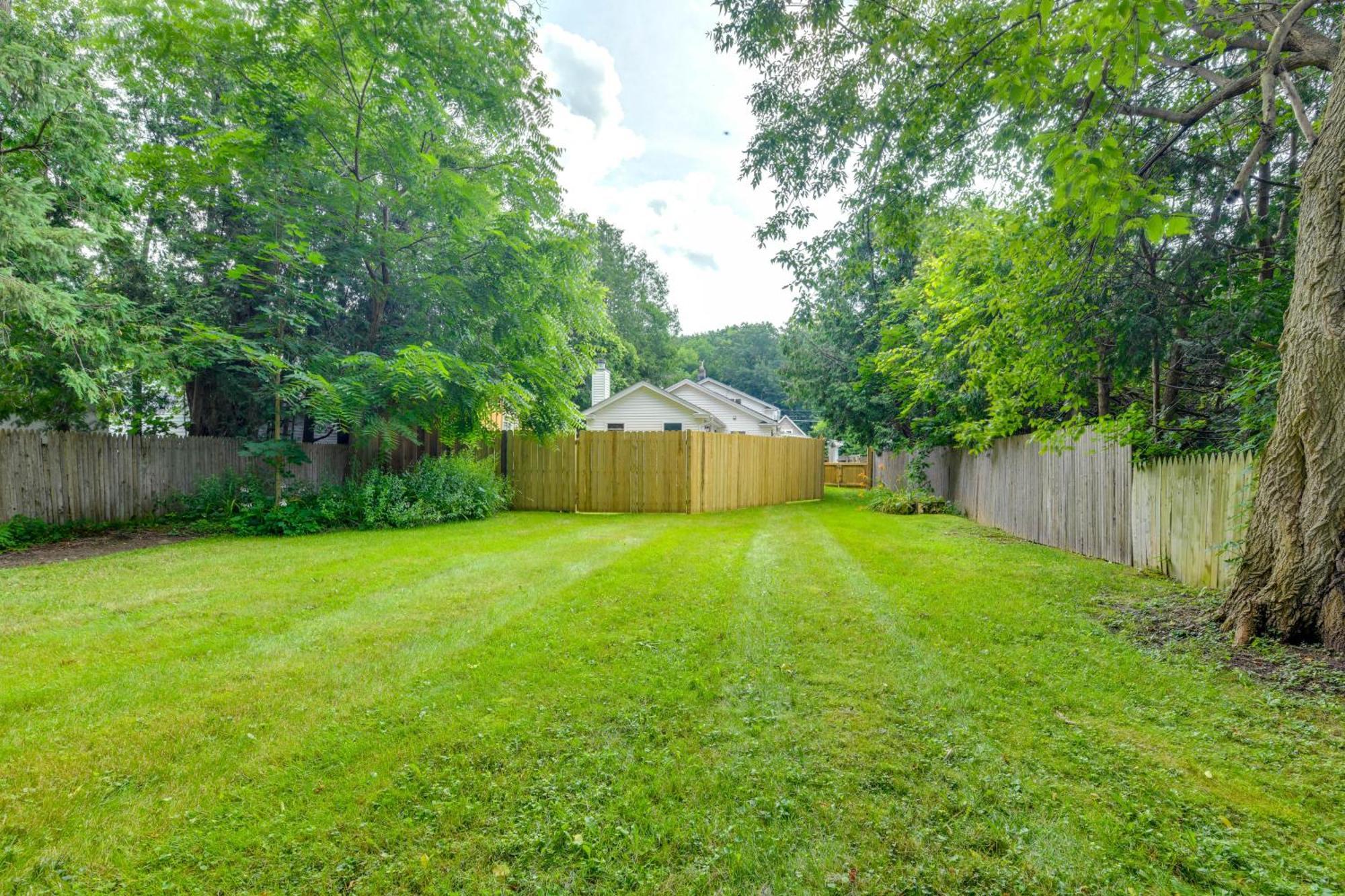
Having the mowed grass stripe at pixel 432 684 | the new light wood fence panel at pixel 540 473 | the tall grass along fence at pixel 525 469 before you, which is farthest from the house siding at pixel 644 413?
the mowed grass stripe at pixel 432 684

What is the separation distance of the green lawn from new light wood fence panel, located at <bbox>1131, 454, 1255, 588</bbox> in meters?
1.46

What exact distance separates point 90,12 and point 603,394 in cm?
1669

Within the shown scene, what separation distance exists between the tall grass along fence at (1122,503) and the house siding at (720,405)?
14.0 metres

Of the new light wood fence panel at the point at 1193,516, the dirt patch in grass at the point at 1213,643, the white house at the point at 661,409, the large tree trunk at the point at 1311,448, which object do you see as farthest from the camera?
the white house at the point at 661,409

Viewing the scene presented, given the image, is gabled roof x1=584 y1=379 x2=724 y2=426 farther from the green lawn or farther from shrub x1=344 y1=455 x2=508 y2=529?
the green lawn

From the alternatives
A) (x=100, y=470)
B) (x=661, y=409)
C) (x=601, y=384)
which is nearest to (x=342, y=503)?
(x=100, y=470)

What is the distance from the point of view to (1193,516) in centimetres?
495

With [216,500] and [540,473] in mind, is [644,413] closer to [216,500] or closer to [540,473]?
[540,473]

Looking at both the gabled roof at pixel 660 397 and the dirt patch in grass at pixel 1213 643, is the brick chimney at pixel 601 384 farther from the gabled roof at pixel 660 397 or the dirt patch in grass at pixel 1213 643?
the dirt patch in grass at pixel 1213 643

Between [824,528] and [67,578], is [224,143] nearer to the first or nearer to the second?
[67,578]

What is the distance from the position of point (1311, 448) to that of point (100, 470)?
1327 centimetres

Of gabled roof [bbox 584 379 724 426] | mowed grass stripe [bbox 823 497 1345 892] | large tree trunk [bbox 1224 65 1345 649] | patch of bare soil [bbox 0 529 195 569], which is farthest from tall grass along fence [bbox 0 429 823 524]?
large tree trunk [bbox 1224 65 1345 649]

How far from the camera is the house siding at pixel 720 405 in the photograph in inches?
956

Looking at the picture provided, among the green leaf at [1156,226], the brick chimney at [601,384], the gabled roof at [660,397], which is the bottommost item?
the green leaf at [1156,226]
